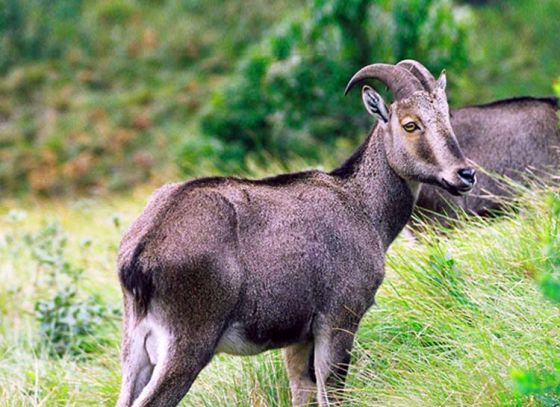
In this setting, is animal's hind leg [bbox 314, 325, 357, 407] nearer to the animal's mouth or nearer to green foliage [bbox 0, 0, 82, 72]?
the animal's mouth

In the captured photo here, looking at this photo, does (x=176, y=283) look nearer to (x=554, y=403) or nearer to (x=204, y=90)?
(x=554, y=403)

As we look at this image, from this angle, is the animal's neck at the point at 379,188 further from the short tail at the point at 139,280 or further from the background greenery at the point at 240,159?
the short tail at the point at 139,280

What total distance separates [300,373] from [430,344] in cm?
86

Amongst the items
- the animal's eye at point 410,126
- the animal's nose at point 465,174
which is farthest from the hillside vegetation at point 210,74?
the animal's nose at point 465,174

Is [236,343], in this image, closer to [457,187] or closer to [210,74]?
[457,187]

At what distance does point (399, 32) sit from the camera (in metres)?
14.9

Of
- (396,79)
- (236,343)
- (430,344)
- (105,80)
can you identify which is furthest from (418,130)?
(105,80)

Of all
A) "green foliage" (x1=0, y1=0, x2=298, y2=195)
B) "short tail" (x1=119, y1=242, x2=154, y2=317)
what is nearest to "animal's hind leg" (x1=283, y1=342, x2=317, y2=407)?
"short tail" (x1=119, y1=242, x2=154, y2=317)

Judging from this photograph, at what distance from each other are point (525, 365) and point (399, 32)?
966cm

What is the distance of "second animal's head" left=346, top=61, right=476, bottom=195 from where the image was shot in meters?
6.80

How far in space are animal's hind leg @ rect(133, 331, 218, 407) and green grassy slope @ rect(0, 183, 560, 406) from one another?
113 cm

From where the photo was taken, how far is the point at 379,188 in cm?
714

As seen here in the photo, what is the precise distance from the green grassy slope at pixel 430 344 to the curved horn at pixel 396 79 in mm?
1133

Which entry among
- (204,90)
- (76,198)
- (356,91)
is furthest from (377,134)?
(204,90)
